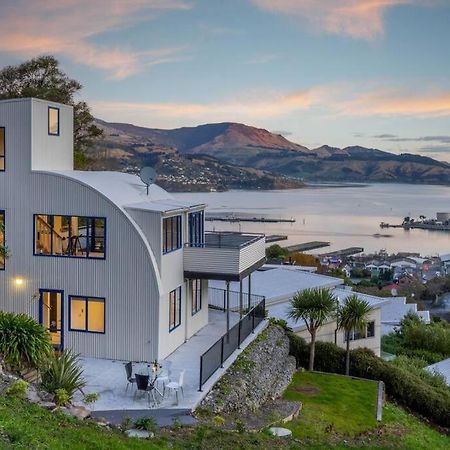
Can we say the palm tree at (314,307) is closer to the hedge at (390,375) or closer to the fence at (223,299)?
the hedge at (390,375)

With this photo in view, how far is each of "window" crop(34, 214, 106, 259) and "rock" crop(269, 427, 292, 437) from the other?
22.0ft

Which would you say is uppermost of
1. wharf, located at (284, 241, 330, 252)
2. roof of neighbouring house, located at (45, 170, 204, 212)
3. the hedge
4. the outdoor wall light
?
roof of neighbouring house, located at (45, 170, 204, 212)

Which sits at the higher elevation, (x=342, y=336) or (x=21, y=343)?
(x=21, y=343)

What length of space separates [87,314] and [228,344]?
4.07m

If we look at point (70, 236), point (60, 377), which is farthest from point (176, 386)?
point (70, 236)

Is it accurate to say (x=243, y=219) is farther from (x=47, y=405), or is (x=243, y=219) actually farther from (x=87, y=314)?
(x=47, y=405)

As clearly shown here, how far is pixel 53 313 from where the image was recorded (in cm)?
1719

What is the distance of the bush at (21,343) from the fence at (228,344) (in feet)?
11.9

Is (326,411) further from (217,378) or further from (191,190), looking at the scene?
(191,190)

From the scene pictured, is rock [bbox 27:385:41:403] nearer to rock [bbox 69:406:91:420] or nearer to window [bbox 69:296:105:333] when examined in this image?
rock [bbox 69:406:91:420]

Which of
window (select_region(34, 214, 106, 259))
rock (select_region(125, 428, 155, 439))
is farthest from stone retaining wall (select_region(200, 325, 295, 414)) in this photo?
window (select_region(34, 214, 106, 259))

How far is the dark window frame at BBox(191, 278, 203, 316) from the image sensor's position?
63.2 feet

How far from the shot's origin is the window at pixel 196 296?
63.6 feet

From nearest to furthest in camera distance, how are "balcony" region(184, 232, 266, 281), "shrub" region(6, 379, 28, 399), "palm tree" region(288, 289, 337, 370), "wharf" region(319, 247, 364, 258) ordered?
"shrub" region(6, 379, 28, 399) → "balcony" region(184, 232, 266, 281) → "palm tree" region(288, 289, 337, 370) → "wharf" region(319, 247, 364, 258)
